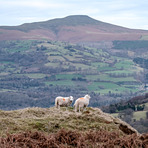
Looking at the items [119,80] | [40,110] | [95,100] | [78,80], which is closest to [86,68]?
[78,80]

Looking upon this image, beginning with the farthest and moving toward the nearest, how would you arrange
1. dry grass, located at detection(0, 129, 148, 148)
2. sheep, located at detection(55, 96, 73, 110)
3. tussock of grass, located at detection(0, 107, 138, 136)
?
sheep, located at detection(55, 96, 73, 110), tussock of grass, located at detection(0, 107, 138, 136), dry grass, located at detection(0, 129, 148, 148)

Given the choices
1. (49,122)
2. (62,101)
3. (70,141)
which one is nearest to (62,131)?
(70,141)

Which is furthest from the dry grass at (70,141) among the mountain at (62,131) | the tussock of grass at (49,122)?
the tussock of grass at (49,122)

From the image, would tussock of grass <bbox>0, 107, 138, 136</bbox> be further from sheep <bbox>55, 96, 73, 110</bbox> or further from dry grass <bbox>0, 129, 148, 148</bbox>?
sheep <bbox>55, 96, 73, 110</bbox>

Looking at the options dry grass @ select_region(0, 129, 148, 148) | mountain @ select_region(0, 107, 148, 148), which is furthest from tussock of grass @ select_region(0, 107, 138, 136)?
dry grass @ select_region(0, 129, 148, 148)

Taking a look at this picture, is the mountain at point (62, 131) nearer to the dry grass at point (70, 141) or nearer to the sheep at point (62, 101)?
the dry grass at point (70, 141)

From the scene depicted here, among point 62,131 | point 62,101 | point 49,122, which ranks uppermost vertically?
point 62,131

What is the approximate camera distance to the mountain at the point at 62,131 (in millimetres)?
11281

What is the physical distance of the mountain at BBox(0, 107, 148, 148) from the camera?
37.0ft

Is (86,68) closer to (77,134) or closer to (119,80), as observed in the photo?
(119,80)

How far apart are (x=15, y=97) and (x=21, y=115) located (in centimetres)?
12268

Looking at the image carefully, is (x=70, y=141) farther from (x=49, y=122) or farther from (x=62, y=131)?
(x=49, y=122)

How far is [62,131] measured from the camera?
12.3m

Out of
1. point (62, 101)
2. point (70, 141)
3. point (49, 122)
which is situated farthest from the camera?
point (62, 101)
